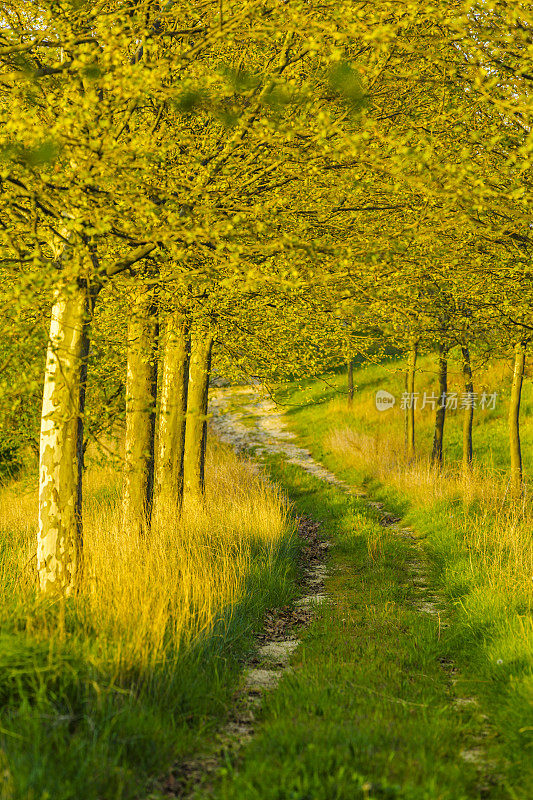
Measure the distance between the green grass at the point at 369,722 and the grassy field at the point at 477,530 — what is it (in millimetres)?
281

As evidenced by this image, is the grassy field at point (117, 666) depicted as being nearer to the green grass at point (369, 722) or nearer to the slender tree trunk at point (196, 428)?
the green grass at point (369, 722)

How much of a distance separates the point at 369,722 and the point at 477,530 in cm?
572

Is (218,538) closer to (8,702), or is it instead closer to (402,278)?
(402,278)

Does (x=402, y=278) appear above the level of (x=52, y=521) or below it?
above

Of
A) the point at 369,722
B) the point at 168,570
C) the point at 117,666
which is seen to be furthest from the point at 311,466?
the point at 117,666

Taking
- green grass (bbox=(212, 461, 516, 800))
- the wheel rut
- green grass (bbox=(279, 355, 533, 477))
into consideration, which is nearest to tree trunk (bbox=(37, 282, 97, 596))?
the wheel rut

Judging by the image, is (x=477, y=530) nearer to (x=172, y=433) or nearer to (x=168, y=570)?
(x=168, y=570)

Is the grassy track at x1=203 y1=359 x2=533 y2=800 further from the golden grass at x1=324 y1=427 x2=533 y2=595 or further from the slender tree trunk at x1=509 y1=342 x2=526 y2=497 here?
the slender tree trunk at x1=509 y1=342 x2=526 y2=497

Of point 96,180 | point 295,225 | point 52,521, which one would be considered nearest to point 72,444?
point 52,521

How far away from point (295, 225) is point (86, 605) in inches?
181

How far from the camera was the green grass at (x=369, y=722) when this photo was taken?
408cm

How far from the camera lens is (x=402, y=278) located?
7949mm

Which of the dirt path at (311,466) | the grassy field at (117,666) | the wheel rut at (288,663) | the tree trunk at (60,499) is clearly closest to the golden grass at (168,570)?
the grassy field at (117,666)

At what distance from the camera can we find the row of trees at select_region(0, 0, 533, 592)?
5.02m
